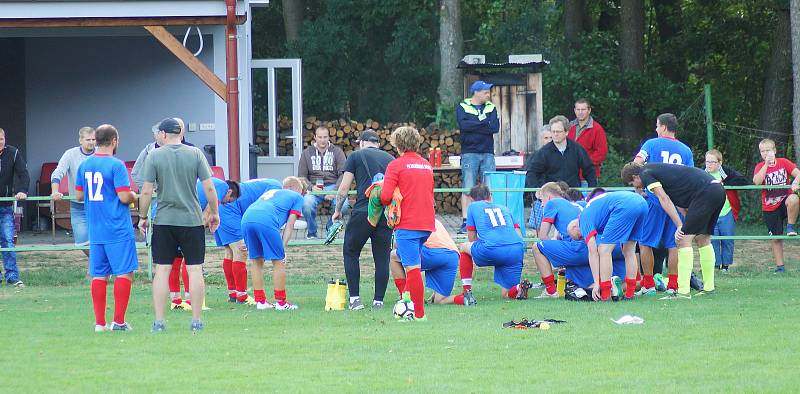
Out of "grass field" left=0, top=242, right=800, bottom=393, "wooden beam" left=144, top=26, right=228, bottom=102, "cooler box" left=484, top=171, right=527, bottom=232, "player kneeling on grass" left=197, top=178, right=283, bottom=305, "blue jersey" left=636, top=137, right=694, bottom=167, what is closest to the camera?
"grass field" left=0, top=242, right=800, bottom=393

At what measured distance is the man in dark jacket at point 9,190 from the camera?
15.6 metres

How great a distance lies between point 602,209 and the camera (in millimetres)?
12617

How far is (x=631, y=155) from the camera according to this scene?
27984 mm

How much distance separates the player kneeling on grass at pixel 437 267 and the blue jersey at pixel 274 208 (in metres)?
1.17

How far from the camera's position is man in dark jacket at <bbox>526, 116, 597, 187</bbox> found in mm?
15969

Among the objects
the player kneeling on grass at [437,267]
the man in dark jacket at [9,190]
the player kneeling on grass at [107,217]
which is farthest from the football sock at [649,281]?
the man in dark jacket at [9,190]

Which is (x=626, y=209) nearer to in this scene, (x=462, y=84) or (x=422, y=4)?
(x=462, y=84)

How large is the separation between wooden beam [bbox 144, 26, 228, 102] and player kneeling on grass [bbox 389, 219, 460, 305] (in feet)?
21.3

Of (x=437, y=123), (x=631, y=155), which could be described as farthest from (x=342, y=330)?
(x=631, y=155)

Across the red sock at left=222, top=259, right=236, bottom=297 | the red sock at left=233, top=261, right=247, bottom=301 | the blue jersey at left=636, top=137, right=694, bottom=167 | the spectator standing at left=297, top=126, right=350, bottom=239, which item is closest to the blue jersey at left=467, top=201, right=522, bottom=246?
the blue jersey at left=636, top=137, right=694, bottom=167

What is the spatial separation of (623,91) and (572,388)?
20981 mm

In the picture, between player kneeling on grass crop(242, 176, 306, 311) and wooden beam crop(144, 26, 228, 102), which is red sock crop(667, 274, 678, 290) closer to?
player kneeling on grass crop(242, 176, 306, 311)

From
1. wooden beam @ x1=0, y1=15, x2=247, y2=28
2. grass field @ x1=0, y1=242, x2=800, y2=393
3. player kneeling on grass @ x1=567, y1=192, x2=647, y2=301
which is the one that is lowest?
grass field @ x1=0, y1=242, x2=800, y2=393

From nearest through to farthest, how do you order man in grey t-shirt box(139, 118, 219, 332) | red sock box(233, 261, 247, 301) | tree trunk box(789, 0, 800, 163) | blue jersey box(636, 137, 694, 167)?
man in grey t-shirt box(139, 118, 219, 332), red sock box(233, 261, 247, 301), blue jersey box(636, 137, 694, 167), tree trunk box(789, 0, 800, 163)
